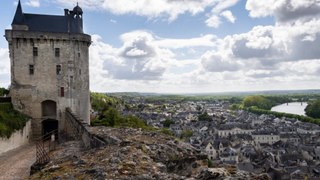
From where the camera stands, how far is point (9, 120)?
23.1m

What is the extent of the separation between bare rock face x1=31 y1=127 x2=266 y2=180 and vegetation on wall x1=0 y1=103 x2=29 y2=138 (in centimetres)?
1079

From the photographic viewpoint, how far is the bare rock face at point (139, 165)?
8.41m

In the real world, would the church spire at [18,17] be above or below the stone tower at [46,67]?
above

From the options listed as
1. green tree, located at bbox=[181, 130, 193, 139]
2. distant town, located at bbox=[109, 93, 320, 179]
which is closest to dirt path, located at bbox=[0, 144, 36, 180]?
distant town, located at bbox=[109, 93, 320, 179]

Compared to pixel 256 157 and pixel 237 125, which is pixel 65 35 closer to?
pixel 256 157

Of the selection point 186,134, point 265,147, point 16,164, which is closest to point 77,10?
point 16,164

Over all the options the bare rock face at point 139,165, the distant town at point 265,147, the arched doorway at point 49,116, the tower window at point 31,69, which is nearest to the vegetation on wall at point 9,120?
the arched doorway at point 49,116

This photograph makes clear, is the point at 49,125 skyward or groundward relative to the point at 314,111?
skyward

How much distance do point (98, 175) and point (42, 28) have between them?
2083 centimetres

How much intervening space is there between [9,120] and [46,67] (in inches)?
196

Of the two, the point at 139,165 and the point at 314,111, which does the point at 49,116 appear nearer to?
the point at 139,165

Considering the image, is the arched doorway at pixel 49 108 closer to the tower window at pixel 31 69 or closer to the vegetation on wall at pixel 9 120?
the vegetation on wall at pixel 9 120

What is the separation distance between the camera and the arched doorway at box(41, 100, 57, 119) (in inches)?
1072

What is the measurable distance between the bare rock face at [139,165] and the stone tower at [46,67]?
14.6 metres
